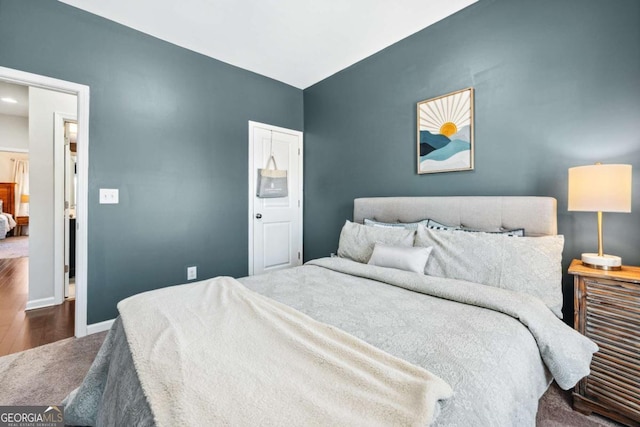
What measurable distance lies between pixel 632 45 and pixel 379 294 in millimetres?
2125

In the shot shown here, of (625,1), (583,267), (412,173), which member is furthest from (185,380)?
(625,1)

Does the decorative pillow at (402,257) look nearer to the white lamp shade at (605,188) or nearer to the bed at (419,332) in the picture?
the bed at (419,332)

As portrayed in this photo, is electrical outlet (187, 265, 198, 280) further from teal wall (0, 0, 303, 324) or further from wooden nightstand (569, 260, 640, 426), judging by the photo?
wooden nightstand (569, 260, 640, 426)

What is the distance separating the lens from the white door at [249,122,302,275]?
3.40 meters

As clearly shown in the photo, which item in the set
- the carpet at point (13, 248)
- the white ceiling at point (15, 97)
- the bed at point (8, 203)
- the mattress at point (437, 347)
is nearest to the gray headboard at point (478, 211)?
the mattress at point (437, 347)

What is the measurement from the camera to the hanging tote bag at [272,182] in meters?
3.42

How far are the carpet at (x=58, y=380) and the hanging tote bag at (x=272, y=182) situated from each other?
209 centimetres

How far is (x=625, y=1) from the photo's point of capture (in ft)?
5.51

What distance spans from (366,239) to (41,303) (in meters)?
3.61

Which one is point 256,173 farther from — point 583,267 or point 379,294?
point 583,267

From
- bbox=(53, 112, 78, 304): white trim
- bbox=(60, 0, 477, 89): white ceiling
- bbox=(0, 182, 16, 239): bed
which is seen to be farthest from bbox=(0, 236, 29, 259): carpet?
bbox=(60, 0, 477, 89): white ceiling

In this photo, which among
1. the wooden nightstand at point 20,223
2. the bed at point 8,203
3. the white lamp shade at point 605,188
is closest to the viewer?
the white lamp shade at point 605,188

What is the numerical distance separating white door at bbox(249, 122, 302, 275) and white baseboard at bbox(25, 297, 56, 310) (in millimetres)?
2201

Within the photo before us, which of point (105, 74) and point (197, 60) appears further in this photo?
point (197, 60)
